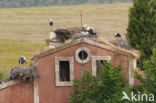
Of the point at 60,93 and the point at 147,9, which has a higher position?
the point at 147,9

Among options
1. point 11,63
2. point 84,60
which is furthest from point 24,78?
point 11,63

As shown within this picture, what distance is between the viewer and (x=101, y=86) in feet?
90.3

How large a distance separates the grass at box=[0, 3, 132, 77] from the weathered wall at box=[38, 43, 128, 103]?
137 feet

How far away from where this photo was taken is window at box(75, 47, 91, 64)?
28.3m

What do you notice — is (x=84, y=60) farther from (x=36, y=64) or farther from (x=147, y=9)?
(x=147, y=9)

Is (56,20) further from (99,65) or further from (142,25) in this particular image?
(99,65)

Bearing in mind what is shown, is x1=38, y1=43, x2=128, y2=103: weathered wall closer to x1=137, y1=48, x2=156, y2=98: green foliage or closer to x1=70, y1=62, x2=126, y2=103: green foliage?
x1=70, y1=62, x2=126, y2=103: green foliage

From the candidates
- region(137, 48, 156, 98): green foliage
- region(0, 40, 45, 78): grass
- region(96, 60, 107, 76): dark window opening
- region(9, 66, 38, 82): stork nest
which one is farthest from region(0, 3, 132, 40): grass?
region(137, 48, 156, 98): green foliage

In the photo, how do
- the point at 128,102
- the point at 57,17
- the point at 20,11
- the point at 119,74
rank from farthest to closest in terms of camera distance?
1. the point at 20,11
2. the point at 57,17
3. the point at 119,74
4. the point at 128,102

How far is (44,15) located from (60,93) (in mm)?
98174

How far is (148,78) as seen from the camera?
26781 mm

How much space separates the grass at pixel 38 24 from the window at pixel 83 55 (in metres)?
42.7

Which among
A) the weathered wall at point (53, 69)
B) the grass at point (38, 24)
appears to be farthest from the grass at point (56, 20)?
the weathered wall at point (53, 69)

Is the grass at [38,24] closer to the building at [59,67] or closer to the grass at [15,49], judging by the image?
the grass at [15,49]
